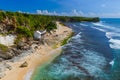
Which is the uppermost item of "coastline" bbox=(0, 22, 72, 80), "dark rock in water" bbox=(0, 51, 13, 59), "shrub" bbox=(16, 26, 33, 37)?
"shrub" bbox=(16, 26, 33, 37)

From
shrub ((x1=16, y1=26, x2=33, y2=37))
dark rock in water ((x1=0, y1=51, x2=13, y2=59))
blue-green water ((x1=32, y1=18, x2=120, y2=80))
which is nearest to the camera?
blue-green water ((x1=32, y1=18, x2=120, y2=80))

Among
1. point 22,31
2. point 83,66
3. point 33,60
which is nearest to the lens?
point 83,66

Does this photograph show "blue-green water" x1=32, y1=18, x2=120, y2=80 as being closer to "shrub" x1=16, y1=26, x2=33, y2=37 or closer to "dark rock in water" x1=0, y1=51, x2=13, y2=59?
"dark rock in water" x1=0, y1=51, x2=13, y2=59

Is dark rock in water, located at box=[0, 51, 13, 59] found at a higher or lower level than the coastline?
higher

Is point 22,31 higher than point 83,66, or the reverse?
point 22,31

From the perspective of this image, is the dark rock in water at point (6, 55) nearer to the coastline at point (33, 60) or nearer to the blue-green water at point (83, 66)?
the coastline at point (33, 60)

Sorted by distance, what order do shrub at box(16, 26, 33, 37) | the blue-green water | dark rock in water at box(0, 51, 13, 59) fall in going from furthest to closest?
1. shrub at box(16, 26, 33, 37)
2. dark rock in water at box(0, 51, 13, 59)
3. the blue-green water

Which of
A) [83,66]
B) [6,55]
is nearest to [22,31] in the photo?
[6,55]

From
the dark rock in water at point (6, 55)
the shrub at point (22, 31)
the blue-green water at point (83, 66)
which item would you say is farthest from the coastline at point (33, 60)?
the shrub at point (22, 31)

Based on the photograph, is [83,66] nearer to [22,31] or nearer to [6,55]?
[6,55]

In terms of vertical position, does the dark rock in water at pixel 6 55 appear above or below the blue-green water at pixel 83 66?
above

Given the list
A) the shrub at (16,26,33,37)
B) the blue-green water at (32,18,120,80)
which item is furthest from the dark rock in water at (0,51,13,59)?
the shrub at (16,26,33,37)
